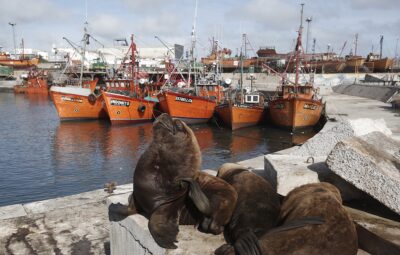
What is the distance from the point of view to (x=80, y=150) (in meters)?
17.2

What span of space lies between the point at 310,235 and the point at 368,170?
1.25 metres

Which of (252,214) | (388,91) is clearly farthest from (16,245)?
(388,91)

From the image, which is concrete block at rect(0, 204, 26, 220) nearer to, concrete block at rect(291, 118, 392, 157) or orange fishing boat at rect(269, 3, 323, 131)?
concrete block at rect(291, 118, 392, 157)

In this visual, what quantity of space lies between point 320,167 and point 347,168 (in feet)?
2.32

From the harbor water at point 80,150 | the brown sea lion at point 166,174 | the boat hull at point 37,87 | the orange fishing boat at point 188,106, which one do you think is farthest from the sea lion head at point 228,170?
the boat hull at point 37,87

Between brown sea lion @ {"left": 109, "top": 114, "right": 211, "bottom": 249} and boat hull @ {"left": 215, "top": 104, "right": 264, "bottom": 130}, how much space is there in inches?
764

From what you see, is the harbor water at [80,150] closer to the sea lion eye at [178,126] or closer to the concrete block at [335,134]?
the concrete block at [335,134]

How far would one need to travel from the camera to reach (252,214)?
10.2 feet

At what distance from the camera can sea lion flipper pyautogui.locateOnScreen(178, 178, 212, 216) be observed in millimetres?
3102

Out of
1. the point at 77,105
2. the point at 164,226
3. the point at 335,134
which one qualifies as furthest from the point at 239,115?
the point at 164,226

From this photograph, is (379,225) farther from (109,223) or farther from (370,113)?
(370,113)

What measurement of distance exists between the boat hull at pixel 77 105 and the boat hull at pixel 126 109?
9.59ft

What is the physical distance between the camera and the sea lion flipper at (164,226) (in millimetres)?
2866

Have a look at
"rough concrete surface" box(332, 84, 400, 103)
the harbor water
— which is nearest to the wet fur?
the harbor water
